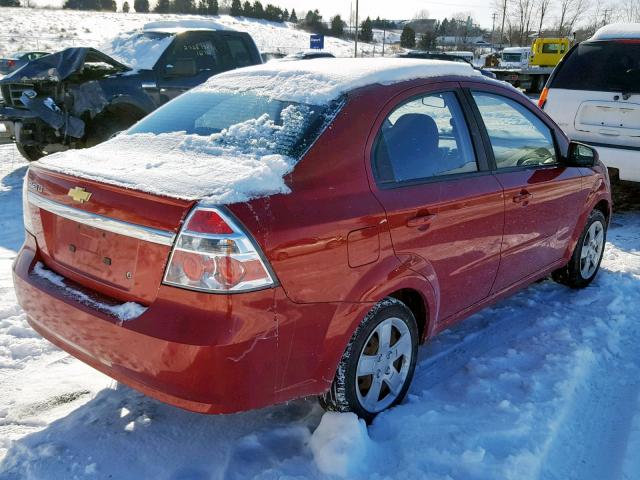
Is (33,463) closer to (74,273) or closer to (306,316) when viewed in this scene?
(74,273)

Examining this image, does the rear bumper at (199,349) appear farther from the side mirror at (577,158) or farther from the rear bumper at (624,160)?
the rear bumper at (624,160)

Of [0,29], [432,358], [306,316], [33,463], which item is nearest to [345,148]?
[306,316]

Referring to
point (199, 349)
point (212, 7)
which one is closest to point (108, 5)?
point (212, 7)

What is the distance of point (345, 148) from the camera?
2650 mm

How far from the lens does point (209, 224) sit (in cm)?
220

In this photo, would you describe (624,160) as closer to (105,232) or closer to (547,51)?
(105,232)

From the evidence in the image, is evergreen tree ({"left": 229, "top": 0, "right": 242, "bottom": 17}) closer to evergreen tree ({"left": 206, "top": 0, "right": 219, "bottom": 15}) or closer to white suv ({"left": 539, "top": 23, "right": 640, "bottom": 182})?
evergreen tree ({"left": 206, "top": 0, "right": 219, "bottom": 15})

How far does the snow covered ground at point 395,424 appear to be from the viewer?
2568 millimetres

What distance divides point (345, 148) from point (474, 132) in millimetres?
1124

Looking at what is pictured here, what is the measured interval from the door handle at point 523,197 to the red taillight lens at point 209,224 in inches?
82.0

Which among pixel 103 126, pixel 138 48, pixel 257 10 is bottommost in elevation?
pixel 103 126

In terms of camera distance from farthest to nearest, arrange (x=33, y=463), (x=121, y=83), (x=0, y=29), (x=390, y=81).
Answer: (x=0, y=29) < (x=121, y=83) < (x=390, y=81) < (x=33, y=463)

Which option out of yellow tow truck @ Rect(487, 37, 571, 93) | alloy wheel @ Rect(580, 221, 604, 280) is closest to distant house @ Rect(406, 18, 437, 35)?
yellow tow truck @ Rect(487, 37, 571, 93)

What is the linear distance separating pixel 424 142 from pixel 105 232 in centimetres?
166
